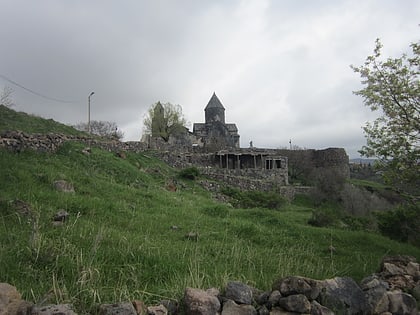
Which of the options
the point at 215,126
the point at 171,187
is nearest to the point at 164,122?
the point at 215,126

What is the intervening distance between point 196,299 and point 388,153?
631 cm

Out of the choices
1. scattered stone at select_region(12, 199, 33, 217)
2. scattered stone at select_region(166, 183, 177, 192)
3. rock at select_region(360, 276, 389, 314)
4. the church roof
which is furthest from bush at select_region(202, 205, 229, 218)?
the church roof

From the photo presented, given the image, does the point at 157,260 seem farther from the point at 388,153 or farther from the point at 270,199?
the point at 270,199

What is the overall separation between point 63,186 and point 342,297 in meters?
7.44

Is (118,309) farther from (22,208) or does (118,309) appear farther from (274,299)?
(22,208)

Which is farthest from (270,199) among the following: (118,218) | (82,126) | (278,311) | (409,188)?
(82,126)

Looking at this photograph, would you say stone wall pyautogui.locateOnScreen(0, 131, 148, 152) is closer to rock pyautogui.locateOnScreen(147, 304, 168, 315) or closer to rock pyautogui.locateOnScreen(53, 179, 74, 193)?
rock pyautogui.locateOnScreen(53, 179, 74, 193)

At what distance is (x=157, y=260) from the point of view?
4582 millimetres

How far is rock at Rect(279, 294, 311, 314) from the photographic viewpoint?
323 centimetres

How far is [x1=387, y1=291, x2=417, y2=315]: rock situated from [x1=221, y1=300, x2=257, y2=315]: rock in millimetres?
1575

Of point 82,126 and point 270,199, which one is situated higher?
point 82,126

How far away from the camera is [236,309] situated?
10.5 ft

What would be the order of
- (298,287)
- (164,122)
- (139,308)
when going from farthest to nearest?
(164,122), (298,287), (139,308)

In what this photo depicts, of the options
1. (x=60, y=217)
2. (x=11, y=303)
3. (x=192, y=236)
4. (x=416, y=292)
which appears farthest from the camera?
(x=192, y=236)
